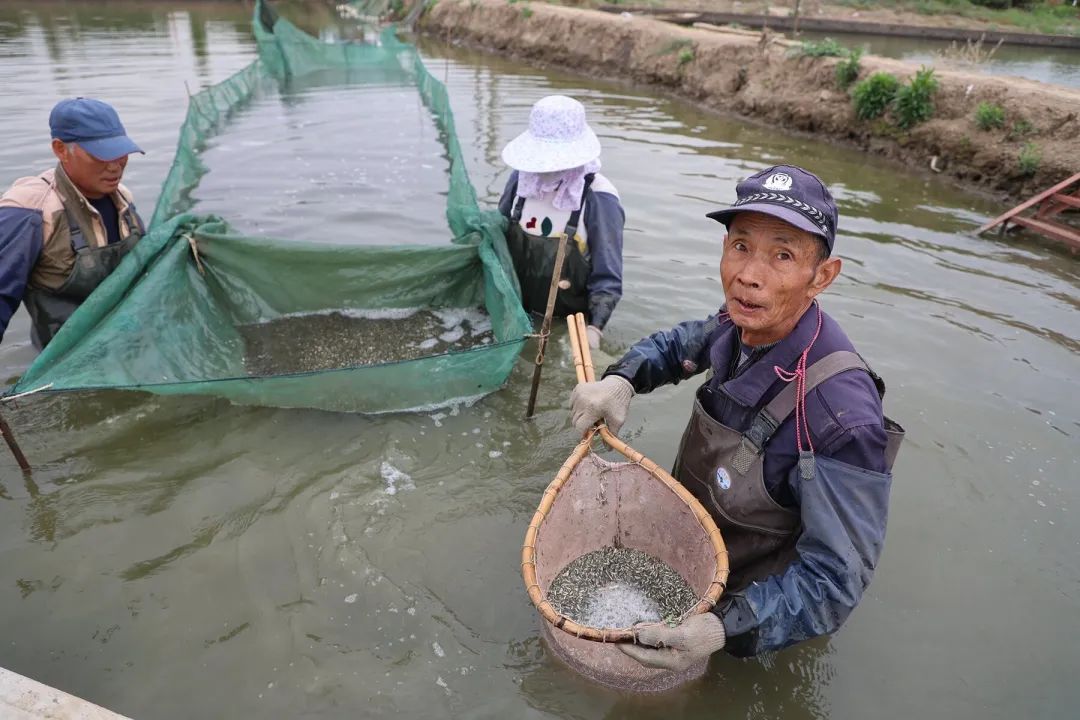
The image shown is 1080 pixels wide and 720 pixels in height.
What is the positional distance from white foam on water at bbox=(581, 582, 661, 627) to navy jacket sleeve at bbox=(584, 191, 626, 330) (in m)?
1.84

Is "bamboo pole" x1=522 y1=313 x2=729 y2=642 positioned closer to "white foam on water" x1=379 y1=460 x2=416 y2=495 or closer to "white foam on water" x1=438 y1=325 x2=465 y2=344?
"white foam on water" x1=379 y1=460 x2=416 y2=495

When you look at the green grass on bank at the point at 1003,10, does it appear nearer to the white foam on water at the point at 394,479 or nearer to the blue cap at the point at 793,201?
the blue cap at the point at 793,201

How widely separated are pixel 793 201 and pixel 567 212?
2419mm

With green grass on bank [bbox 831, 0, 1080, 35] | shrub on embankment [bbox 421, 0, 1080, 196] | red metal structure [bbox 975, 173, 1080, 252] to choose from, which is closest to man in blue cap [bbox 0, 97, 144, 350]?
red metal structure [bbox 975, 173, 1080, 252]

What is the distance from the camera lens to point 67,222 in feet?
10.9

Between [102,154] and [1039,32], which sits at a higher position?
[1039,32]

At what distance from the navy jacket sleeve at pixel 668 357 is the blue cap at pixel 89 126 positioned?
9.05 ft

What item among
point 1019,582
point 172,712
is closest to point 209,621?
point 172,712

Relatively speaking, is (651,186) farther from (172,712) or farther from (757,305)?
(172,712)

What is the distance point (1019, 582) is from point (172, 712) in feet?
11.6

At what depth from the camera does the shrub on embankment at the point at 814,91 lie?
8.16 metres

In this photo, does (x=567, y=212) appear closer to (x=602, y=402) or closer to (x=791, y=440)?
(x=602, y=402)

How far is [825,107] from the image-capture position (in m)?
10.5

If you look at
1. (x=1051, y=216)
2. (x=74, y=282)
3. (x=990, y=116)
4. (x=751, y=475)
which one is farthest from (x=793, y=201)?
(x=990, y=116)
